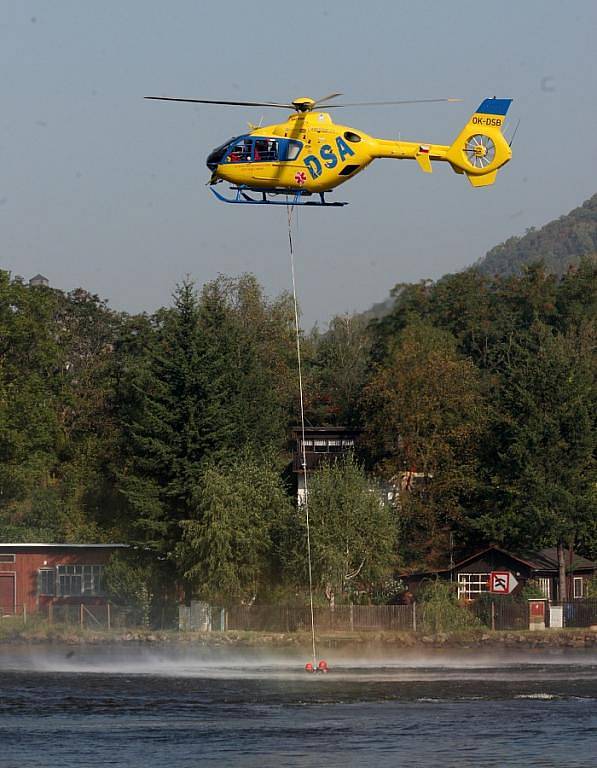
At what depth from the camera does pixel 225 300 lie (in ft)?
389

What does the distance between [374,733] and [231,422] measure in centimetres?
3649

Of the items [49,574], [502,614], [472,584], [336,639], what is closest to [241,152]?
[336,639]

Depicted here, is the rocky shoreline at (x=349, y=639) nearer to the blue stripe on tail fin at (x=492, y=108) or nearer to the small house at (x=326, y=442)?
the small house at (x=326, y=442)

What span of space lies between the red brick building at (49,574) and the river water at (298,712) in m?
17.0

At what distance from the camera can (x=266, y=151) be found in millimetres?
45219

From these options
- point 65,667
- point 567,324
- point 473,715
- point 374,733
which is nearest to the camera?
point 374,733

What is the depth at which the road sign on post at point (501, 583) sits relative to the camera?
74812 millimetres

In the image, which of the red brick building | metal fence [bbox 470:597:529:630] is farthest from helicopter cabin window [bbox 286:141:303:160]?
the red brick building

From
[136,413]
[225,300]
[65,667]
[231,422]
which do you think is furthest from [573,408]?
[225,300]

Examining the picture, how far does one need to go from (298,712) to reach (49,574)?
3784 cm

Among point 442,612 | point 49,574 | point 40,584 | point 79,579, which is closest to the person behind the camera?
point 442,612

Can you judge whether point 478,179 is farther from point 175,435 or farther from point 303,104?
point 175,435

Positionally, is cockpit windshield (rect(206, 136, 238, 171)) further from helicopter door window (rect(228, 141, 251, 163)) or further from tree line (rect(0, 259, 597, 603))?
tree line (rect(0, 259, 597, 603))

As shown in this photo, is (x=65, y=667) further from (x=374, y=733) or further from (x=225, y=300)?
(x=225, y=300)
